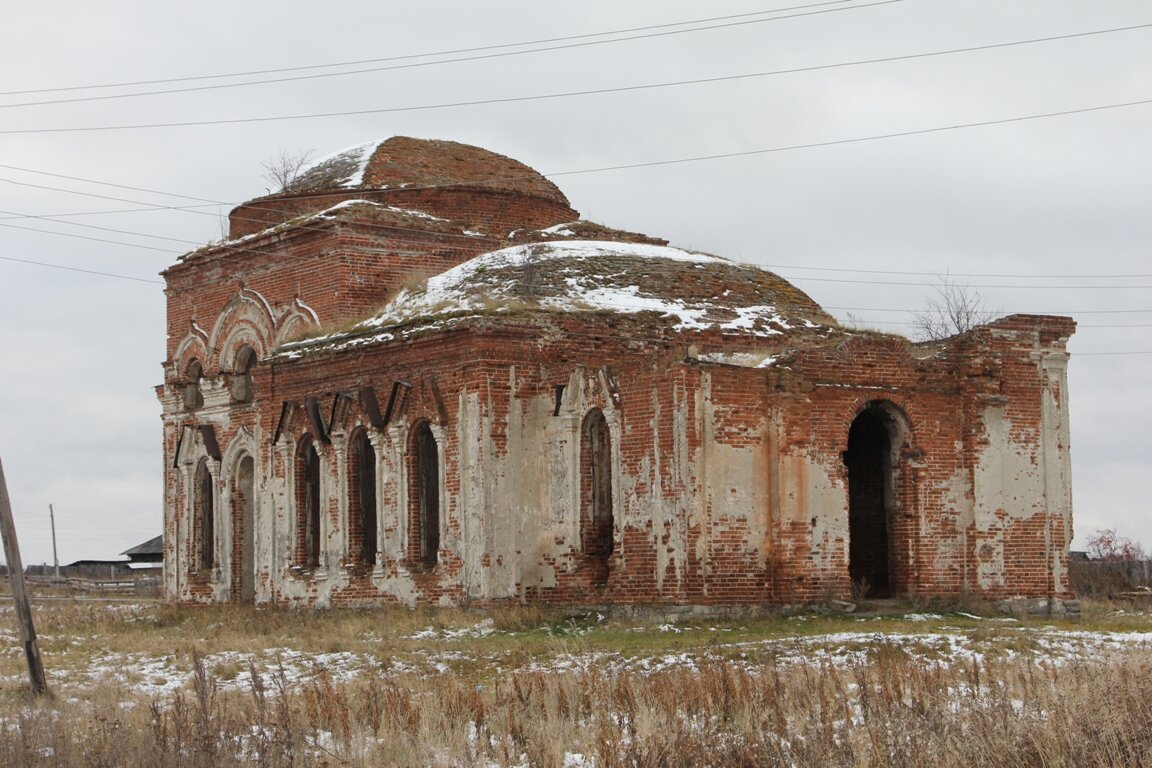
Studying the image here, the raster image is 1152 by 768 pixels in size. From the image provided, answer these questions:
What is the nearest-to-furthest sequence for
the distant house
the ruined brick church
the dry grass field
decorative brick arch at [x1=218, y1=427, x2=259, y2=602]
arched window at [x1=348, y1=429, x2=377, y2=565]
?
the dry grass field < the ruined brick church < arched window at [x1=348, y1=429, x2=377, y2=565] < decorative brick arch at [x1=218, y1=427, x2=259, y2=602] < the distant house

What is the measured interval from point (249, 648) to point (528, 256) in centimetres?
831

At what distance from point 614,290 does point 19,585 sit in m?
11.2

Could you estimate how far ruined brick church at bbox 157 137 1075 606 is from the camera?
830 inches

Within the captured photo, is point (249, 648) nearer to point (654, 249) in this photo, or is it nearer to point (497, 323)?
Result: point (497, 323)

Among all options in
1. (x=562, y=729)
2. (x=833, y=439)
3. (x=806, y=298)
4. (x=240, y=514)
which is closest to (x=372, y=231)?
(x=240, y=514)

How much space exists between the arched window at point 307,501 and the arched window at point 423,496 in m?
2.73

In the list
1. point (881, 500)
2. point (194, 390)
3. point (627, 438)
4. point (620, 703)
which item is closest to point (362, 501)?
point (627, 438)

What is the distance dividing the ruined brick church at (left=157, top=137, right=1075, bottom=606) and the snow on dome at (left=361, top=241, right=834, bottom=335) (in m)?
0.05

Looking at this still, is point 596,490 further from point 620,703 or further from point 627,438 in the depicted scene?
point 620,703

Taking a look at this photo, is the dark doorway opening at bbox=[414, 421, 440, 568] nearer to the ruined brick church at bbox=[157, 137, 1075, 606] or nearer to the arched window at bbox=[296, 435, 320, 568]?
the ruined brick church at bbox=[157, 137, 1075, 606]

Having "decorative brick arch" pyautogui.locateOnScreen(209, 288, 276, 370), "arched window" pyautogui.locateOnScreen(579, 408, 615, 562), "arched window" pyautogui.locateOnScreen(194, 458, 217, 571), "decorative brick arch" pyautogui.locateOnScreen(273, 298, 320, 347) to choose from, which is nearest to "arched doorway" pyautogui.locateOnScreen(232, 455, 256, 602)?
"arched window" pyautogui.locateOnScreen(194, 458, 217, 571)

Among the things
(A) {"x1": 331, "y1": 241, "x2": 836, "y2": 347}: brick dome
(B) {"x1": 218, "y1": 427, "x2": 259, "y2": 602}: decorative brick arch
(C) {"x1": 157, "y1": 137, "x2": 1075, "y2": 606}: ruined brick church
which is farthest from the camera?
(B) {"x1": 218, "y1": 427, "x2": 259, "y2": 602}: decorative brick arch

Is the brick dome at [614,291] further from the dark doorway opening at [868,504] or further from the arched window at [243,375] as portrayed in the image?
the arched window at [243,375]

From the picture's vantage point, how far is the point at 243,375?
96.0 feet
